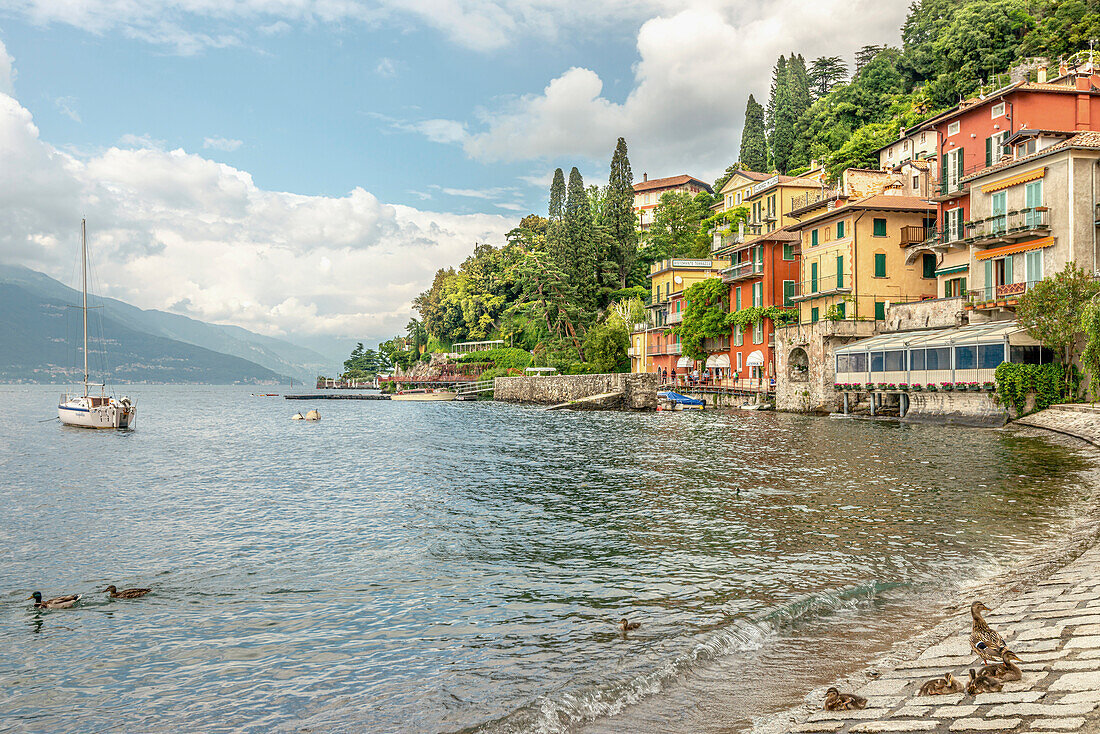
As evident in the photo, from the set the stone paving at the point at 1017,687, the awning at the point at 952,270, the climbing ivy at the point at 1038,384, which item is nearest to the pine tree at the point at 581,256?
the awning at the point at 952,270

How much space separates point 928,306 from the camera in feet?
145

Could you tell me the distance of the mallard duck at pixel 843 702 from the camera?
20.0ft

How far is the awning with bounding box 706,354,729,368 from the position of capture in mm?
63641

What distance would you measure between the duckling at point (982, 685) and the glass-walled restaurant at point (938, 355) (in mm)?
34757

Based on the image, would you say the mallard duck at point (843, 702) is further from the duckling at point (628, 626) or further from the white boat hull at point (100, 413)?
the white boat hull at point (100, 413)

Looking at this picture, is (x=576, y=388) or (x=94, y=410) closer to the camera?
(x=94, y=410)

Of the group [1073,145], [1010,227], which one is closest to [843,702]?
[1073,145]

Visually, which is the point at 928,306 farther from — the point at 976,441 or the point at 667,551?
the point at 667,551

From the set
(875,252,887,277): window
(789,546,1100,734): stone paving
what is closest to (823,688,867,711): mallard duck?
(789,546,1100,734): stone paving

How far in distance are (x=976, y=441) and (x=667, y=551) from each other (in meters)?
22.9

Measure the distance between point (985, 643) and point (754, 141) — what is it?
103374 mm

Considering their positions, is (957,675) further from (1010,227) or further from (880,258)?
(880,258)

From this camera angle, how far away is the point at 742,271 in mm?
60906

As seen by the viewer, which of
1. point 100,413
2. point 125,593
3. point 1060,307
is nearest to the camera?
point 125,593
